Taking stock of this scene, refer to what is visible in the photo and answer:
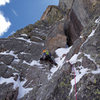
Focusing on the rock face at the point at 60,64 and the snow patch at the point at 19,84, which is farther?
the snow patch at the point at 19,84

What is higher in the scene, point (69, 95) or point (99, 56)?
point (99, 56)

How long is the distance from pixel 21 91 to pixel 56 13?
93.8ft

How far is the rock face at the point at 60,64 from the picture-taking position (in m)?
4.91

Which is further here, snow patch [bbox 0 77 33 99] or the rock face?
snow patch [bbox 0 77 33 99]

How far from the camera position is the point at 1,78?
10500 millimetres

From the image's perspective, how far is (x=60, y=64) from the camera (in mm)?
10188

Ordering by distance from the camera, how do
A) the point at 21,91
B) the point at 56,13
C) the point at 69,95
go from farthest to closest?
the point at 56,13, the point at 21,91, the point at 69,95

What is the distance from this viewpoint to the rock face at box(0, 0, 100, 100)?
4907 mm

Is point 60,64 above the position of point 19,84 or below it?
below

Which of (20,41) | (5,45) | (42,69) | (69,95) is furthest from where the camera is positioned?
(20,41)

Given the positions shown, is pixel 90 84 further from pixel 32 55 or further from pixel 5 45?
pixel 5 45

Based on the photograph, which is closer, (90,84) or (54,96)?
(90,84)

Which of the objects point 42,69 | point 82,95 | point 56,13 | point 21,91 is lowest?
point 82,95

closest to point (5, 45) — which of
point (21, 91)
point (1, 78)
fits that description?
point (1, 78)
